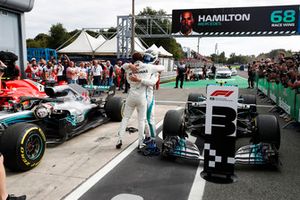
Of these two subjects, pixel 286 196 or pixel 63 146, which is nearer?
pixel 286 196

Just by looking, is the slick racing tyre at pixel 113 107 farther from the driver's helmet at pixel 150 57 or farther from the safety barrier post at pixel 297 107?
the safety barrier post at pixel 297 107

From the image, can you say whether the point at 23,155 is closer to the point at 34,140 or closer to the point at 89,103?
the point at 34,140

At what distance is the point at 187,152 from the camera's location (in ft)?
14.9

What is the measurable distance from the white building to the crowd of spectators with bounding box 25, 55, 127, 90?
1.19 meters

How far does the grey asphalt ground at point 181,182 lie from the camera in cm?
352

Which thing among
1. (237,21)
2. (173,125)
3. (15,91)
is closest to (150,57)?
(173,125)

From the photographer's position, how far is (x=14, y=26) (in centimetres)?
1067

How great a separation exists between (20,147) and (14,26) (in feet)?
27.0

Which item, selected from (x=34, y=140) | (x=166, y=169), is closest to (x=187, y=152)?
(x=166, y=169)

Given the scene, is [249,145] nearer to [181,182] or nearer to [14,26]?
[181,182]

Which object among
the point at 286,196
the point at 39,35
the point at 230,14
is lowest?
the point at 286,196

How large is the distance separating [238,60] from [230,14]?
121265 millimetres

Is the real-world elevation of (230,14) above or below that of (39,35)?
below

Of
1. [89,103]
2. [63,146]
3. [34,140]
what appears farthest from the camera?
[89,103]
